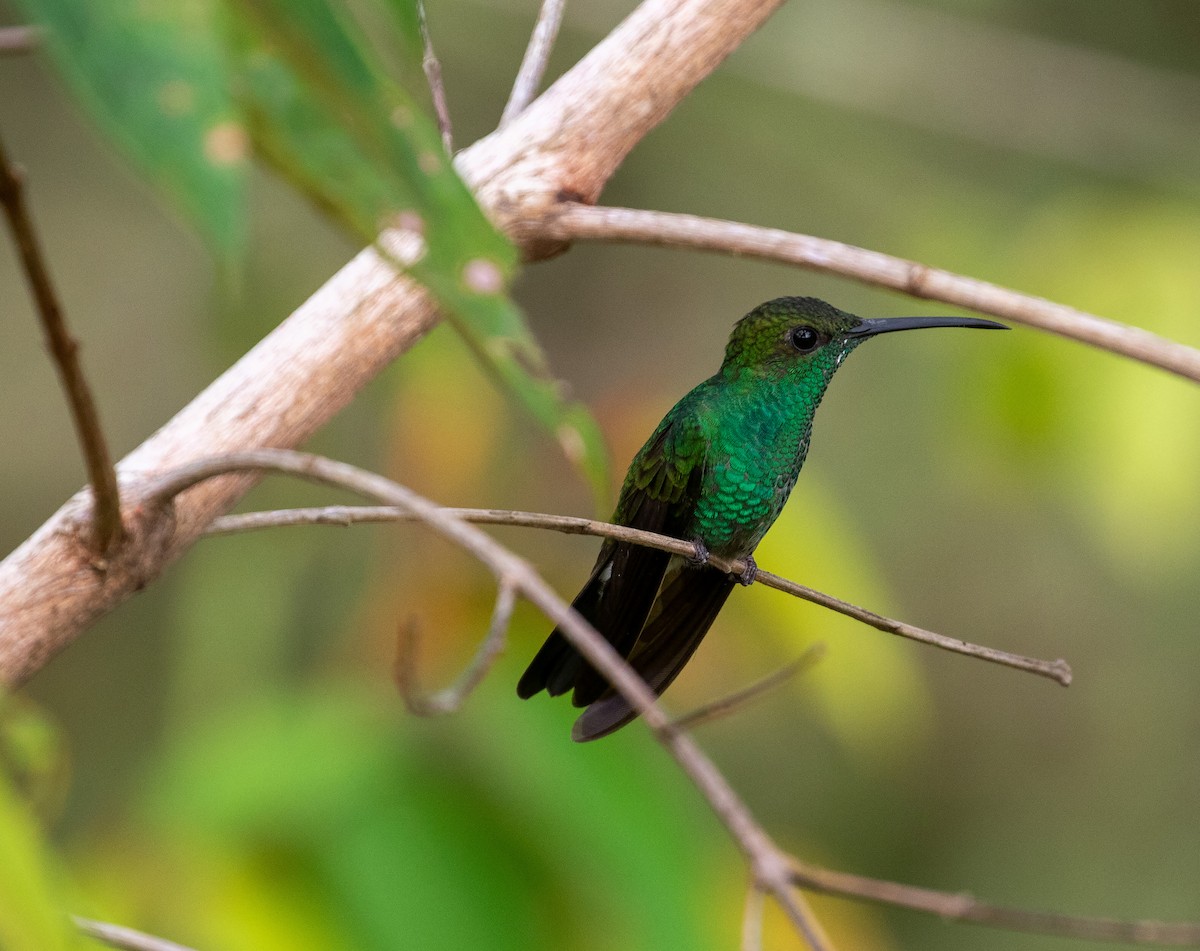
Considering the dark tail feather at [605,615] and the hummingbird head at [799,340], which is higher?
the hummingbird head at [799,340]

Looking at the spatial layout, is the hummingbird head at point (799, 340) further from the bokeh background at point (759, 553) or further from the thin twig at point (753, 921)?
the thin twig at point (753, 921)

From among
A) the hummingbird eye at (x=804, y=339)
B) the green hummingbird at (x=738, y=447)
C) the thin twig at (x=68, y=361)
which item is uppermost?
the hummingbird eye at (x=804, y=339)

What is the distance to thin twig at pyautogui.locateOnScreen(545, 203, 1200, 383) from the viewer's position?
2.99 feet

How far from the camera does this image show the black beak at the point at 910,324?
1739 millimetres

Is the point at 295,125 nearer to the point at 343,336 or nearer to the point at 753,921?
the point at 753,921

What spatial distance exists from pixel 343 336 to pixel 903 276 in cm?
56

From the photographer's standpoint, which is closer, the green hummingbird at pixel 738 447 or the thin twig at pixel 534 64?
the thin twig at pixel 534 64

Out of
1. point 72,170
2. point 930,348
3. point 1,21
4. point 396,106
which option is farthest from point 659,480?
point 72,170

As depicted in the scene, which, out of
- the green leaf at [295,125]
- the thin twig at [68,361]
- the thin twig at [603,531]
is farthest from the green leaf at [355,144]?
the thin twig at [603,531]

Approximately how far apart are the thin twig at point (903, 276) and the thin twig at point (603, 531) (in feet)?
0.84

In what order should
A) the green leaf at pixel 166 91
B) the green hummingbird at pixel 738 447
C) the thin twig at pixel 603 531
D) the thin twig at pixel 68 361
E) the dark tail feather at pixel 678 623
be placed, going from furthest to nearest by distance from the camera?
the green hummingbird at pixel 738 447
the dark tail feather at pixel 678 623
the thin twig at pixel 603 531
the thin twig at pixel 68 361
the green leaf at pixel 166 91

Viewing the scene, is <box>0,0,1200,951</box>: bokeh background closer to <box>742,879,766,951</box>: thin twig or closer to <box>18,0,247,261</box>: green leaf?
<box>18,0,247,261</box>: green leaf

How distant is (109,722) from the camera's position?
5.00 m

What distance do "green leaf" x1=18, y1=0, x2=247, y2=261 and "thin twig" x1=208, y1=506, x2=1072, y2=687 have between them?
577 mm
